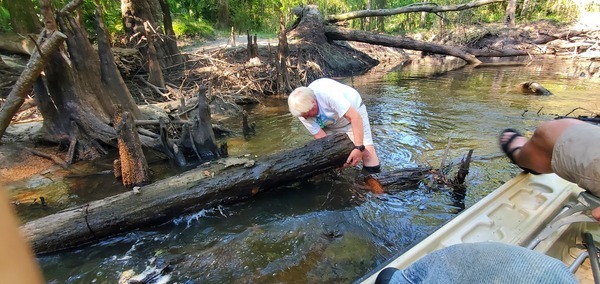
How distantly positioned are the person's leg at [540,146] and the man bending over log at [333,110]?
65.9 inches

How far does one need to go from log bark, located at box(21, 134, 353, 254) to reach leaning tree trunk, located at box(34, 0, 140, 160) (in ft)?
9.32

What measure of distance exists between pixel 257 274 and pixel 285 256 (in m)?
0.36

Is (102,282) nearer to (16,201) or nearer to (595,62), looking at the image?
(16,201)

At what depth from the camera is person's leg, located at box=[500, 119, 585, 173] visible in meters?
2.30

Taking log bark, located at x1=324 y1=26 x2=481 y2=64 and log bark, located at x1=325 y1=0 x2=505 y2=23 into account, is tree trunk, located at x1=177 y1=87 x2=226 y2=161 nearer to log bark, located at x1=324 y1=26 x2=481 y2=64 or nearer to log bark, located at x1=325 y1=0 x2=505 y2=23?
log bark, located at x1=324 y1=26 x2=481 y2=64

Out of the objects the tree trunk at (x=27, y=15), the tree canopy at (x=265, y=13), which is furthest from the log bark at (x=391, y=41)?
the tree trunk at (x=27, y=15)

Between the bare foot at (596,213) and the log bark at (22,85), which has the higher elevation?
the log bark at (22,85)

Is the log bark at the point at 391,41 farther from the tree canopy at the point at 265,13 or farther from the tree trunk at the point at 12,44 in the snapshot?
the tree trunk at the point at 12,44

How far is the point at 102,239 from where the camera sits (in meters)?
3.47

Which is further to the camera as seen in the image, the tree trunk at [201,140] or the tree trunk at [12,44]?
the tree trunk at [12,44]

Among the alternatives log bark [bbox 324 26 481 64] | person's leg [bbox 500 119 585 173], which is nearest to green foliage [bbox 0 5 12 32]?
person's leg [bbox 500 119 585 173]

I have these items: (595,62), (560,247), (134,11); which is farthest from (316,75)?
(595,62)

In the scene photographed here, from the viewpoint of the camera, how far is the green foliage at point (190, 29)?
15.1 m

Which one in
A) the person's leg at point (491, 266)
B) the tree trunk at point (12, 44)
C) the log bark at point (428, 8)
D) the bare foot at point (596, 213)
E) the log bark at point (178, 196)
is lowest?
the log bark at point (178, 196)
